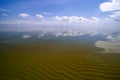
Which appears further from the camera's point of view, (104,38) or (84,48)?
(104,38)

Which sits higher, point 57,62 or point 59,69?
point 57,62

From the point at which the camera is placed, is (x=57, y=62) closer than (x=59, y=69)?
No

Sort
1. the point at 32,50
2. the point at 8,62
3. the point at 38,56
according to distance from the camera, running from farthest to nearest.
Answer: the point at 32,50 → the point at 38,56 → the point at 8,62

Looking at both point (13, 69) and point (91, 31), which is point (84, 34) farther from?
point (13, 69)

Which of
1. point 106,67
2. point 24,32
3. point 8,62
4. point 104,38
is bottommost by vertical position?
point 106,67

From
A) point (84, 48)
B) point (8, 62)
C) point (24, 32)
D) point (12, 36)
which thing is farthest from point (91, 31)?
point (8, 62)
